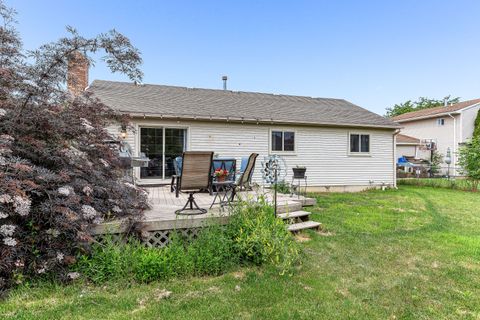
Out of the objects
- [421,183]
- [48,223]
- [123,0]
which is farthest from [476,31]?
[48,223]

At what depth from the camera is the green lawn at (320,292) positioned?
2496 mm

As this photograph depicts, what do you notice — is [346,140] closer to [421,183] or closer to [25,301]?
[421,183]

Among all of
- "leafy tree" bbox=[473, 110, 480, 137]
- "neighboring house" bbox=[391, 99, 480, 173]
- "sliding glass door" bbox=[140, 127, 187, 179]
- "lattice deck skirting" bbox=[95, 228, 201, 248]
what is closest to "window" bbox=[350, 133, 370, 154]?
"sliding glass door" bbox=[140, 127, 187, 179]

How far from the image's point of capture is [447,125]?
19.9 meters

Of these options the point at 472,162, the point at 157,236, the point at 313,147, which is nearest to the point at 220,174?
the point at 157,236

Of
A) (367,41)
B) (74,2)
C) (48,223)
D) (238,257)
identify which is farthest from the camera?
(367,41)

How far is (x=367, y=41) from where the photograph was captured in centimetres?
1356

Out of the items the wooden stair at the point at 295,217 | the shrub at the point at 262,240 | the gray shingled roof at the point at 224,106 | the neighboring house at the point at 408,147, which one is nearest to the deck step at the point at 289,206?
the wooden stair at the point at 295,217

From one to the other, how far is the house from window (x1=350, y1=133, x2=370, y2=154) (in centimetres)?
4

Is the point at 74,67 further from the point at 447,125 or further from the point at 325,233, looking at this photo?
the point at 447,125

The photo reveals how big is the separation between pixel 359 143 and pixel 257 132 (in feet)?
14.3

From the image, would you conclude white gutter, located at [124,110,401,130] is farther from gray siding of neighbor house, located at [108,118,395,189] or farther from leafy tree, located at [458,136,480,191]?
leafy tree, located at [458,136,480,191]

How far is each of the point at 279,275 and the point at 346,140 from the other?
8945mm

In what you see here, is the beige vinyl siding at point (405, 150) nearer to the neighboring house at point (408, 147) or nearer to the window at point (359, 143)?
the neighboring house at point (408, 147)
